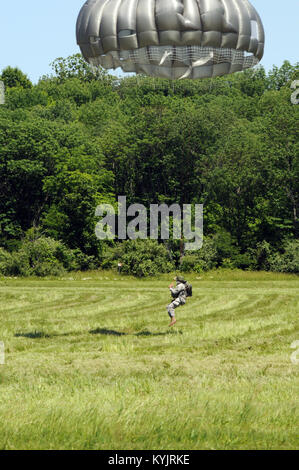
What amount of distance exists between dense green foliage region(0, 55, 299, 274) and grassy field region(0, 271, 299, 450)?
2583 cm

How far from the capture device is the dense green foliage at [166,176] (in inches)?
2371

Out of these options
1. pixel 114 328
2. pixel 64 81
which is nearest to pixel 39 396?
pixel 114 328

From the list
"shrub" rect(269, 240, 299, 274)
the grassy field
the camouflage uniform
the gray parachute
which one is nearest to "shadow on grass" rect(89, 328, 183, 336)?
the grassy field

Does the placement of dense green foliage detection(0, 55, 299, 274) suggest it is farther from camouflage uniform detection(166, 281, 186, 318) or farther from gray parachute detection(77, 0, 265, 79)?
gray parachute detection(77, 0, 265, 79)

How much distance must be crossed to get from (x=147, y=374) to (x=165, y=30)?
33.2 feet

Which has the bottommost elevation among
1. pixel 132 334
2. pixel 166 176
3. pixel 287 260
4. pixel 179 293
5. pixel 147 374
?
pixel 132 334

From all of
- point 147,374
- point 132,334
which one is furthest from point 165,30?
point 147,374

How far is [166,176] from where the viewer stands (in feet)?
227

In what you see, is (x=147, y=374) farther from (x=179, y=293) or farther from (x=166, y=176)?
(x=166, y=176)

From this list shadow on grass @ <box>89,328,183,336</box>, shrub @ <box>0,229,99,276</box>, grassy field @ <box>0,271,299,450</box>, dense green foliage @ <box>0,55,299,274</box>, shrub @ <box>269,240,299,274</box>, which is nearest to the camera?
grassy field @ <box>0,271,299,450</box>

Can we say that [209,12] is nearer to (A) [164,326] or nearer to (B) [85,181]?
(A) [164,326]

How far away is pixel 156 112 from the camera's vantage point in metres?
67.8

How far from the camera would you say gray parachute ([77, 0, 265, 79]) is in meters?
19.3

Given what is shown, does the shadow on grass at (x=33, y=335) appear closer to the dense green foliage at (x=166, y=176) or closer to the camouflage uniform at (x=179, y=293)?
the camouflage uniform at (x=179, y=293)
